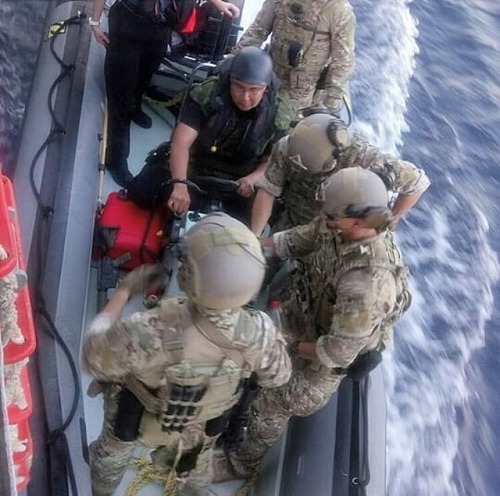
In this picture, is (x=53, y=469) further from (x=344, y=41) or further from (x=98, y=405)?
(x=344, y=41)

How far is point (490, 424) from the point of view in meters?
3.79

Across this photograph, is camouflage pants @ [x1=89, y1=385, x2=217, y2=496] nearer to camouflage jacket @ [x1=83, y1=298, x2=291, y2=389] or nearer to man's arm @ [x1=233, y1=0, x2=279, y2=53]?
camouflage jacket @ [x1=83, y1=298, x2=291, y2=389]

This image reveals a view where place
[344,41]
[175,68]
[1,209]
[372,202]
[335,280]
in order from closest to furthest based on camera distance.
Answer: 1. [1,209]
2. [372,202]
3. [335,280]
4. [344,41]
5. [175,68]

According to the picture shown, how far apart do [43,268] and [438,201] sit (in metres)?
3.28

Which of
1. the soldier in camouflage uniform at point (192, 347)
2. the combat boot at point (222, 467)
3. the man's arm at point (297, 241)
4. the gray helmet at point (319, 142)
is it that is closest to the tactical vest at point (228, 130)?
the gray helmet at point (319, 142)

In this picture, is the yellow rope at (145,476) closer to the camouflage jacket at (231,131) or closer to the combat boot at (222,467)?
the combat boot at (222,467)

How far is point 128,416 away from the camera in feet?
5.54

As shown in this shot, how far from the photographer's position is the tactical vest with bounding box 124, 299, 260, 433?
1502mm

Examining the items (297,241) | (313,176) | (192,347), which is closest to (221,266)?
(192,347)

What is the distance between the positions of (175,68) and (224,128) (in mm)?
954

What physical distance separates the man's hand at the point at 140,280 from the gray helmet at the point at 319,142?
0.57m

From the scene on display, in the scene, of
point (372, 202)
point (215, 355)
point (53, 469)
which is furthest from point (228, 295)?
point (53, 469)

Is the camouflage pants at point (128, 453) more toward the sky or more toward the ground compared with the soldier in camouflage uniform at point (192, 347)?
more toward the ground

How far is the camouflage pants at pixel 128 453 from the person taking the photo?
177 centimetres
